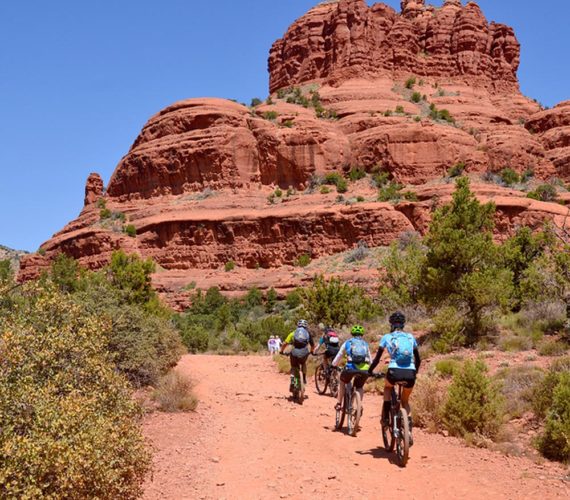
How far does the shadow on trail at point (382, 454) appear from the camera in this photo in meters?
7.83

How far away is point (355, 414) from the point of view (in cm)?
923

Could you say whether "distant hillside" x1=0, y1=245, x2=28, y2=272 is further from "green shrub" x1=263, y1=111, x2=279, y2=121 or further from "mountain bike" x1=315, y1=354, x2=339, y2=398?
"mountain bike" x1=315, y1=354, x2=339, y2=398

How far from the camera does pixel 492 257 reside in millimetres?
17859

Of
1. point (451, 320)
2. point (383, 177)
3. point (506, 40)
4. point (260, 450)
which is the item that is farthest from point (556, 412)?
point (506, 40)

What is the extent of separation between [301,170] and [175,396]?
44426 mm

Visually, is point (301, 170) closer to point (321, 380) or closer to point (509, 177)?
point (509, 177)

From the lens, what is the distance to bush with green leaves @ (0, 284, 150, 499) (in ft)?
14.8

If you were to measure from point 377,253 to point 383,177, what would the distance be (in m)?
11.4

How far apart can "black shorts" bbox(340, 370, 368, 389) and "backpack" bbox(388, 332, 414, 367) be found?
1404 millimetres

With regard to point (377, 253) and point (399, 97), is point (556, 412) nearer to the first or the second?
point (377, 253)

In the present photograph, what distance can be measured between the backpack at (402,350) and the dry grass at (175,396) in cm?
524

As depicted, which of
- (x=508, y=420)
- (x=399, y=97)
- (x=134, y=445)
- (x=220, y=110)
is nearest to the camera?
(x=134, y=445)

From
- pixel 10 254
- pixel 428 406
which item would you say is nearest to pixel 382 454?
pixel 428 406

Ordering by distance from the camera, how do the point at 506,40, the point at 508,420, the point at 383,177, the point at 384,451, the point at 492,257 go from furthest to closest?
the point at 506,40 → the point at 383,177 → the point at 492,257 → the point at 508,420 → the point at 384,451
